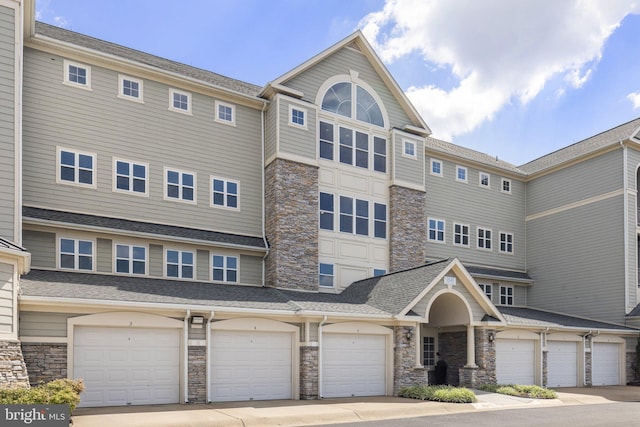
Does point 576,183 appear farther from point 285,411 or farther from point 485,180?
point 285,411

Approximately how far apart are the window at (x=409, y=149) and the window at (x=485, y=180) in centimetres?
688

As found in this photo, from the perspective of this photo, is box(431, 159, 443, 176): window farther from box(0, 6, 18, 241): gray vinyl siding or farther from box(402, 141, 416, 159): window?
box(0, 6, 18, 241): gray vinyl siding

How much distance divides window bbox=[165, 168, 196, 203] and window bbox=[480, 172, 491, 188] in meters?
17.2

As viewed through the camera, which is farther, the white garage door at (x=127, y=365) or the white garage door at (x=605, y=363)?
the white garage door at (x=605, y=363)

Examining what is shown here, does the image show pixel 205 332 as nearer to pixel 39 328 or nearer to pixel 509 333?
pixel 39 328

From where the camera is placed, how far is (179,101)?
22562mm

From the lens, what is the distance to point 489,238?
106 feet

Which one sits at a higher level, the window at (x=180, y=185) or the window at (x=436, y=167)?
the window at (x=436, y=167)

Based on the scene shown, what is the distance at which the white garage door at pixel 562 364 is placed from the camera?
26.4 meters

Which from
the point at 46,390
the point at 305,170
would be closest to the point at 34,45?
the point at 305,170

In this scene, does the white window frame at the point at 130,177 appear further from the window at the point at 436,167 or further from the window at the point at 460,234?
the window at the point at 460,234

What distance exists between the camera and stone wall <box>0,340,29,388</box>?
13.5m

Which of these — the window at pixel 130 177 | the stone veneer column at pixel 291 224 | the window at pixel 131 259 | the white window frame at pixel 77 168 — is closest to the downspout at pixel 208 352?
the window at pixel 131 259

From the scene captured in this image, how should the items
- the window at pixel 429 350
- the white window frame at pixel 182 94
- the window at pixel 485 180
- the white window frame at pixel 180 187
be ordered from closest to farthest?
1. the white window frame at pixel 180 187
2. the white window frame at pixel 182 94
3. the window at pixel 429 350
4. the window at pixel 485 180
